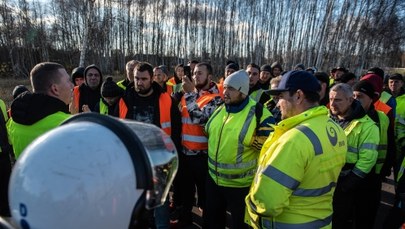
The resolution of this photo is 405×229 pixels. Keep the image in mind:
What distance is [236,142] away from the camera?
10.1ft

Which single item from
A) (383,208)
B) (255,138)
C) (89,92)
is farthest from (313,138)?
(89,92)

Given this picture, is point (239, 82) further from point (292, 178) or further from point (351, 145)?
point (292, 178)

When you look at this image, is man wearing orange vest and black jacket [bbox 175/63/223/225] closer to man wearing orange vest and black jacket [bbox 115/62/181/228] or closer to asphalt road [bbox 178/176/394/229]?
asphalt road [bbox 178/176/394/229]

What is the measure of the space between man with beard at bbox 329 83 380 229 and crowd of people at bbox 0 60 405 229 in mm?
10

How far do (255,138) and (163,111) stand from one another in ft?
3.78

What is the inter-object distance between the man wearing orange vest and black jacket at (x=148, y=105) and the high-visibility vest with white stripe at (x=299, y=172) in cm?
171

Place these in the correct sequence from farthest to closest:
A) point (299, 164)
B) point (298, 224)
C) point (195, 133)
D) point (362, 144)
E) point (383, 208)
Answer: point (383, 208) → point (195, 133) → point (362, 144) → point (298, 224) → point (299, 164)

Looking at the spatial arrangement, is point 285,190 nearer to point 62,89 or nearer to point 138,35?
point 62,89

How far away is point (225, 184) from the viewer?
10.6 feet

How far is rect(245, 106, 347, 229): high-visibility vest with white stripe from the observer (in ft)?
6.53

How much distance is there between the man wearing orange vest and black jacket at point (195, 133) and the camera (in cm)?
390

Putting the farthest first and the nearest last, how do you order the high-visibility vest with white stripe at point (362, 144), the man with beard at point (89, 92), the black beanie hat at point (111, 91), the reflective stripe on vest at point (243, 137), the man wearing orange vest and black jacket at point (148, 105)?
the man with beard at point (89, 92) → the black beanie hat at point (111, 91) → the man wearing orange vest and black jacket at point (148, 105) → the high-visibility vest with white stripe at point (362, 144) → the reflective stripe on vest at point (243, 137)

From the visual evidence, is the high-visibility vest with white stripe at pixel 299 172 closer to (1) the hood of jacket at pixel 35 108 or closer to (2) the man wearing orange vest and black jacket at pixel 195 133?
(1) the hood of jacket at pixel 35 108

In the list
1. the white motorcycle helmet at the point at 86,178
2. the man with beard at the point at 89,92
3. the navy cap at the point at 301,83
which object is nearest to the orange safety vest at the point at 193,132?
the navy cap at the point at 301,83
